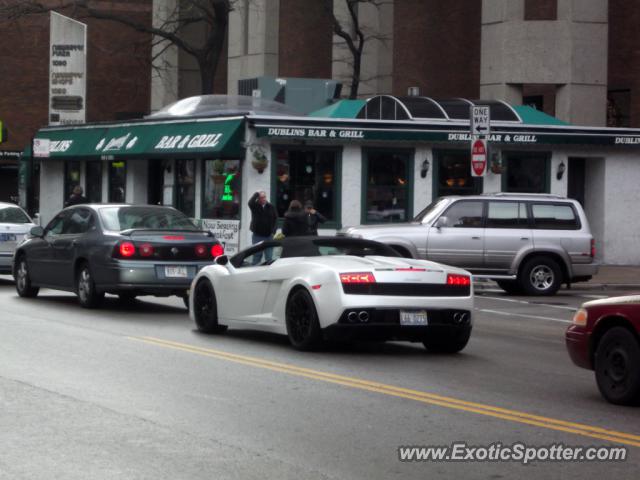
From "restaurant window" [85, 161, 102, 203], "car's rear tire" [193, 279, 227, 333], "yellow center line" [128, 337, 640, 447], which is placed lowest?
"yellow center line" [128, 337, 640, 447]

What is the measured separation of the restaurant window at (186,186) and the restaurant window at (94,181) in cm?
450

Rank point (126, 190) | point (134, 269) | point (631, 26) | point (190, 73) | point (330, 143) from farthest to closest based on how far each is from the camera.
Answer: point (190, 73) → point (631, 26) → point (126, 190) → point (330, 143) → point (134, 269)

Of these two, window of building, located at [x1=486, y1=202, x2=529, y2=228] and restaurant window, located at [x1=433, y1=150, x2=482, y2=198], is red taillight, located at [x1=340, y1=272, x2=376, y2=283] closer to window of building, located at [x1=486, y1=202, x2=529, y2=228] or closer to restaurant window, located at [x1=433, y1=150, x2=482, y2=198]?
window of building, located at [x1=486, y1=202, x2=529, y2=228]

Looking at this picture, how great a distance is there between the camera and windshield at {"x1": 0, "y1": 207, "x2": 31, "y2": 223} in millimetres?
24578

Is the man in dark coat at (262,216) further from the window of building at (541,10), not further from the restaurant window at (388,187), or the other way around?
the window of building at (541,10)

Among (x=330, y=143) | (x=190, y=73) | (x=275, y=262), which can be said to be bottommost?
(x=275, y=262)

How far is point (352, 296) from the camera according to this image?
12977mm

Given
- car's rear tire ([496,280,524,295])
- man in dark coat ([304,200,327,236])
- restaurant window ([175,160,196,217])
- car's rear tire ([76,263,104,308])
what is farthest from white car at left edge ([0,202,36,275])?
car's rear tire ([496,280,524,295])

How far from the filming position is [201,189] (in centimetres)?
3234

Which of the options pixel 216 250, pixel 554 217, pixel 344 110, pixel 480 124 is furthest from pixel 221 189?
pixel 216 250

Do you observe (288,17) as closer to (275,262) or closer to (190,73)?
(190,73)

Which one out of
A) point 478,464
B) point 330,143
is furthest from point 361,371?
point 330,143

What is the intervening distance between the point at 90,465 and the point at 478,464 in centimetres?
237

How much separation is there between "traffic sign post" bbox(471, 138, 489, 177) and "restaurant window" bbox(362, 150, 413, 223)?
5175 millimetres
